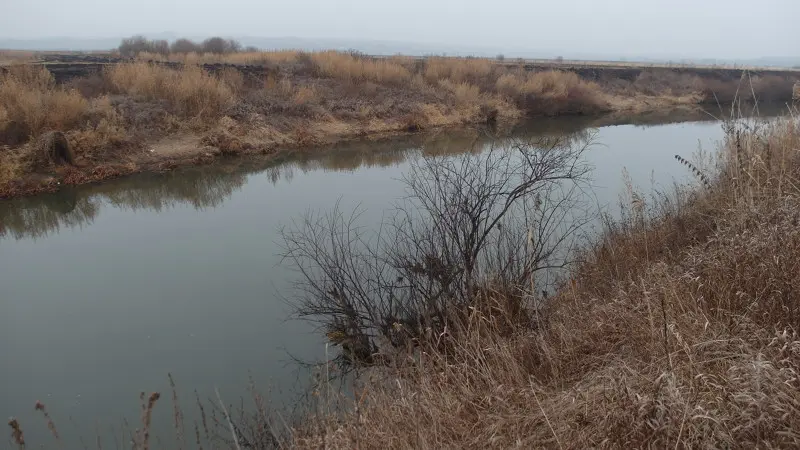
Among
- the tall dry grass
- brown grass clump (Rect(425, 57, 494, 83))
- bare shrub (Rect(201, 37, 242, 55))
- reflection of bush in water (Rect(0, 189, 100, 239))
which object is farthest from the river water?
bare shrub (Rect(201, 37, 242, 55))

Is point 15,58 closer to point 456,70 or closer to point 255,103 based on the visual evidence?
point 255,103

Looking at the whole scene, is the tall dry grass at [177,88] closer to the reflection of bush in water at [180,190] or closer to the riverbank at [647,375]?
the reflection of bush in water at [180,190]

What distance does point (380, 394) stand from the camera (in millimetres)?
3584

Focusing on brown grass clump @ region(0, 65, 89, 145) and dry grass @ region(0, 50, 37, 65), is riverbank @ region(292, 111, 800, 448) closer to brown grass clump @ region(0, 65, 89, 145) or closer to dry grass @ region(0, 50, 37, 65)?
brown grass clump @ region(0, 65, 89, 145)

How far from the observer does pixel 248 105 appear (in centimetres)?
1852

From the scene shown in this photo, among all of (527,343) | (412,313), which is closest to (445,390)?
(527,343)

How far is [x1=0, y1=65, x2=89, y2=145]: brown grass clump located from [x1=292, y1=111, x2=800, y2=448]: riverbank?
45.2 ft

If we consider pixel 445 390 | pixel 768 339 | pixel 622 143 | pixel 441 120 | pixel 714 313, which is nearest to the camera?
pixel 768 339

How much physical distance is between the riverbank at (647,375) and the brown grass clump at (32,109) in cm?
1379

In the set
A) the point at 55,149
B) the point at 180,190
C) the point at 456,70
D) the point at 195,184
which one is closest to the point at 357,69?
the point at 456,70

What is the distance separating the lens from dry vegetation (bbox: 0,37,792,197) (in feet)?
45.8

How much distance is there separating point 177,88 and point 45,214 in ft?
24.8

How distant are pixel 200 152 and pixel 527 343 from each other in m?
14.0

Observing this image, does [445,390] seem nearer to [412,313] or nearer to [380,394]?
[380,394]
